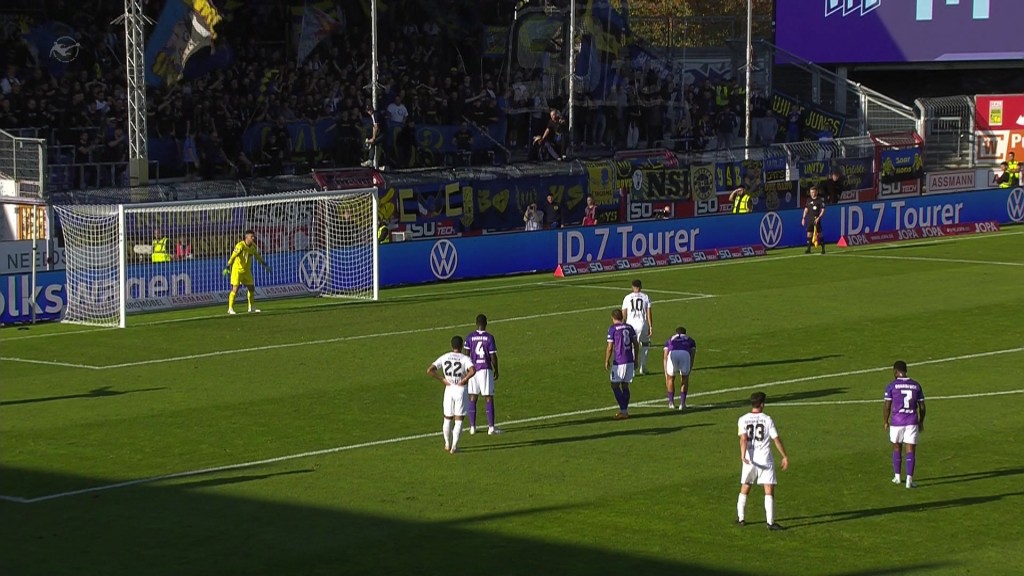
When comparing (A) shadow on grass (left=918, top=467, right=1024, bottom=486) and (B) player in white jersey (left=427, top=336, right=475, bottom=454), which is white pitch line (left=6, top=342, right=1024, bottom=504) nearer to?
(B) player in white jersey (left=427, top=336, right=475, bottom=454)

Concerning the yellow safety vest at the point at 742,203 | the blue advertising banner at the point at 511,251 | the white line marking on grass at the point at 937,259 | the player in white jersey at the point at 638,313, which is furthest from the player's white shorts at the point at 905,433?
the yellow safety vest at the point at 742,203

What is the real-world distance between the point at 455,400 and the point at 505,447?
1.42 m

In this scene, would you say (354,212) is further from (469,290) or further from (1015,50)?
(1015,50)

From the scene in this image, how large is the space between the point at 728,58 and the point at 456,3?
15764 millimetres

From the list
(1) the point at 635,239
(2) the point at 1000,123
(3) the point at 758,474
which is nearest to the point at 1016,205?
(2) the point at 1000,123

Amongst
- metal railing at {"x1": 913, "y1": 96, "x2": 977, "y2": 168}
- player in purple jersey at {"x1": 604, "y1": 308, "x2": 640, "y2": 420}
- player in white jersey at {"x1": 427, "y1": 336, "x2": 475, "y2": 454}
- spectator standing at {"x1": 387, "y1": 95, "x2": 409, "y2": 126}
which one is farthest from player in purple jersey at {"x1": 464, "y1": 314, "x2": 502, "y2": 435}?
metal railing at {"x1": 913, "y1": 96, "x2": 977, "y2": 168}

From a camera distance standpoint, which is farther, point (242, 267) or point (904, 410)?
point (242, 267)

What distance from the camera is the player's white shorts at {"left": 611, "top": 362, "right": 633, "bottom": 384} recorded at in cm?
2544

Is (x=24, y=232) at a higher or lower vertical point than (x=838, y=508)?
higher

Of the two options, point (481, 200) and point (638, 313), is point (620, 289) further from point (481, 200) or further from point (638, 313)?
point (638, 313)

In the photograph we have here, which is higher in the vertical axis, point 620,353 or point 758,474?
point 620,353

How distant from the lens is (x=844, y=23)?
75.4m

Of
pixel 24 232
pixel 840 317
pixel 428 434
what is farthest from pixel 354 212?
pixel 428 434

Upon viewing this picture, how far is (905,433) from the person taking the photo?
68.3ft
